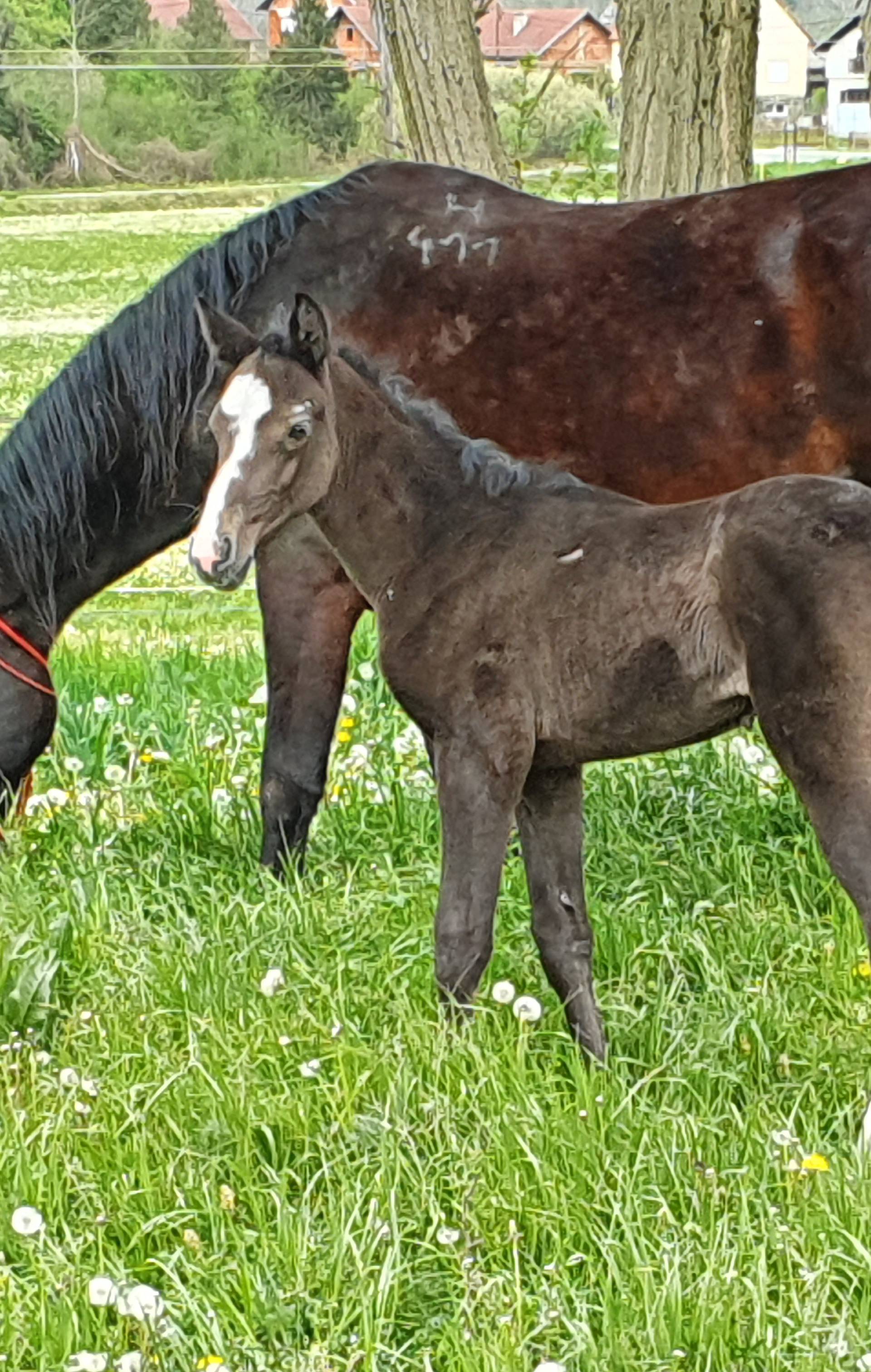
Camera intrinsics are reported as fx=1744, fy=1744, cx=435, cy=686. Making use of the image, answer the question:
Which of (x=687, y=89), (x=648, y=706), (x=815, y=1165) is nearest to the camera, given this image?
(x=815, y=1165)

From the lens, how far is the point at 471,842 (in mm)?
3250

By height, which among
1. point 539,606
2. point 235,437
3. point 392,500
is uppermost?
point 235,437

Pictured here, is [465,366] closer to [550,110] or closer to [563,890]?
[563,890]

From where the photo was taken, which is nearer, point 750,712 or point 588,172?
point 750,712

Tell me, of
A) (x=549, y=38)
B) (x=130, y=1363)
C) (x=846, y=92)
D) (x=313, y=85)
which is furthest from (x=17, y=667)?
(x=846, y=92)

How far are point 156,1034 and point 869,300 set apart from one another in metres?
2.49

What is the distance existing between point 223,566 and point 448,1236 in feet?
3.84

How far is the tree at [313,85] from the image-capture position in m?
7.81

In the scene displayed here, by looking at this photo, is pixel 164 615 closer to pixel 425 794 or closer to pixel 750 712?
pixel 425 794

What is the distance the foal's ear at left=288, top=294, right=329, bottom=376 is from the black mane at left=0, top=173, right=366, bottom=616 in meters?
1.40

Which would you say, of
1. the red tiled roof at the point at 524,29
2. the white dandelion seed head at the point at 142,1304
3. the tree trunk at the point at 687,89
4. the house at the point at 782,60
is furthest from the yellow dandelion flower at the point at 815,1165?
the house at the point at 782,60

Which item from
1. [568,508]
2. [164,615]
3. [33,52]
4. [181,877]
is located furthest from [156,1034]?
[33,52]

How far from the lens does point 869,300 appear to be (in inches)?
172

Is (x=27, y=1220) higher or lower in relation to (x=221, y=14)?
lower
